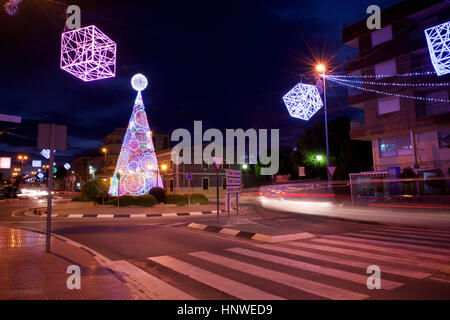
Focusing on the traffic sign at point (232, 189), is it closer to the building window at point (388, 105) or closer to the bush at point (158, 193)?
the bush at point (158, 193)

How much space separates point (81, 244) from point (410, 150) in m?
24.9

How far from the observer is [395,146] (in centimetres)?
2602

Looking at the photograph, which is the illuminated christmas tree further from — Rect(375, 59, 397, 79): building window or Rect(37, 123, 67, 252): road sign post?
Rect(375, 59, 397, 79): building window

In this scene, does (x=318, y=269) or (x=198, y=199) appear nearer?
(x=318, y=269)

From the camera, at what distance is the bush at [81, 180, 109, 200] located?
83.9 ft

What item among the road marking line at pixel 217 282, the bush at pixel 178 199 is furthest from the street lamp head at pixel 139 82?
the road marking line at pixel 217 282

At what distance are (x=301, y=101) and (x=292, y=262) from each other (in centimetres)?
936

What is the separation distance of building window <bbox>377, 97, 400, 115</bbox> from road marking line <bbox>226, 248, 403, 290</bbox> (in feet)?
75.2

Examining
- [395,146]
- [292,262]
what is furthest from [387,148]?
[292,262]

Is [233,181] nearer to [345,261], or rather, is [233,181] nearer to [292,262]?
[292,262]

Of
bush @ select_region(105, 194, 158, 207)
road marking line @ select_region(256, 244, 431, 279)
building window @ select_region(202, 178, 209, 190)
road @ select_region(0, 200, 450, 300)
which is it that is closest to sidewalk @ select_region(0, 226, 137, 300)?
road @ select_region(0, 200, 450, 300)
